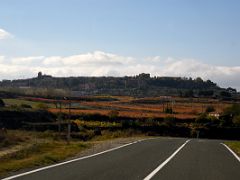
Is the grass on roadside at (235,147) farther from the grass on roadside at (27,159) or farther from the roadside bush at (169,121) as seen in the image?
the roadside bush at (169,121)

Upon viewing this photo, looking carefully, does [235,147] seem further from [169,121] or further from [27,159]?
[169,121]

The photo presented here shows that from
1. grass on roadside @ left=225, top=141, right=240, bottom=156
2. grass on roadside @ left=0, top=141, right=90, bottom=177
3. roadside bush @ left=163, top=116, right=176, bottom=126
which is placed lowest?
roadside bush @ left=163, top=116, right=176, bottom=126

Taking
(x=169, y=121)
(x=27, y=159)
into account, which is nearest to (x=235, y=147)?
(x=27, y=159)

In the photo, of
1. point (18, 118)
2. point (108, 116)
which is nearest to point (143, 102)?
point (108, 116)

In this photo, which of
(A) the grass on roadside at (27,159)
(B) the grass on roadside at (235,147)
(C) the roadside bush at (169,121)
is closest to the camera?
(A) the grass on roadside at (27,159)

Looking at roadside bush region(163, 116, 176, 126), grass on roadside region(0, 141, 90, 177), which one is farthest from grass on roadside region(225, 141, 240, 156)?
roadside bush region(163, 116, 176, 126)

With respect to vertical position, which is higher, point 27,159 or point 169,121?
point 27,159

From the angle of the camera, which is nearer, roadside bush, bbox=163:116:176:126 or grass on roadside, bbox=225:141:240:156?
grass on roadside, bbox=225:141:240:156

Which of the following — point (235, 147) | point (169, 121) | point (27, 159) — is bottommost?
point (169, 121)

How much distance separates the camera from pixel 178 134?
77562 mm

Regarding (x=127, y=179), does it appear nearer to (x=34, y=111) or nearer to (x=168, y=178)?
(x=168, y=178)

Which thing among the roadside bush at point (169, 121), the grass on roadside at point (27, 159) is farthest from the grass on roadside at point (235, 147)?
the roadside bush at point (169, 121)

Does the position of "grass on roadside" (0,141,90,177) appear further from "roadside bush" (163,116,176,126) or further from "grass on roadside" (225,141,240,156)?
"roadside bush" (163,116,176,126)

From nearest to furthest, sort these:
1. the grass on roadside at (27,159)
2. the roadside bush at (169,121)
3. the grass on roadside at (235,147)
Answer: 1. the grass on roadside at (27,159)
2. the grass on roadside at (235,147)
3. the roadside bush at (169,121)
